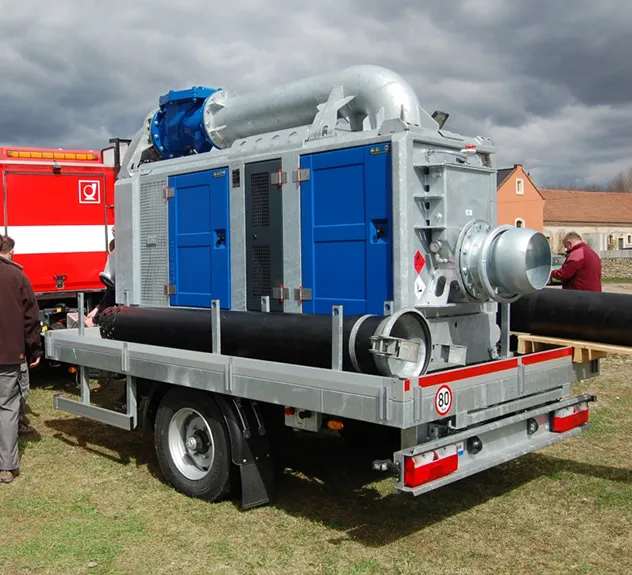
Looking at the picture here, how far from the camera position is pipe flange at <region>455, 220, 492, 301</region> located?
17.0 ft

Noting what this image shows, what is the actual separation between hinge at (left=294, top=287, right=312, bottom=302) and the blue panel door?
83cm

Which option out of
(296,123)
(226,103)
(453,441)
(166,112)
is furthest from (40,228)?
(453,441)

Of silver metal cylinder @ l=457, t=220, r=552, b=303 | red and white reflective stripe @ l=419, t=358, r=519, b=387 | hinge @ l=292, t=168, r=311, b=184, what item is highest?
hinge @ l=292, t=168, r=311, b=184

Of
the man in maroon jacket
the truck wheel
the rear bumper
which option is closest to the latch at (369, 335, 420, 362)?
the rear bumper

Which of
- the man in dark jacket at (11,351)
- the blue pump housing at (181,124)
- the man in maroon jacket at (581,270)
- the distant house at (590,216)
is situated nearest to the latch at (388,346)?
the blue pump housing at (181,124)

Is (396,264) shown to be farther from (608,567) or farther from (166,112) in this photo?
(166,112)

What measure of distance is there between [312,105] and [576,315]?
2.71 m

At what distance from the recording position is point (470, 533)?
514cm

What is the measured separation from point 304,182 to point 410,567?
289 centimetres

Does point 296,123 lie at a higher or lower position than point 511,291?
higher

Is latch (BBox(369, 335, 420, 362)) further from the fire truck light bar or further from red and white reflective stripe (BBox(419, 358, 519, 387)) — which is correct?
the fire truck light bar

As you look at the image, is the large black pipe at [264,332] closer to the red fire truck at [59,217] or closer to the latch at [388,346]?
the latch at [388,346]

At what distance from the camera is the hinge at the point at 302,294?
571cm

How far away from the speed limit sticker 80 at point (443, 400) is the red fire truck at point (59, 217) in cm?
690
